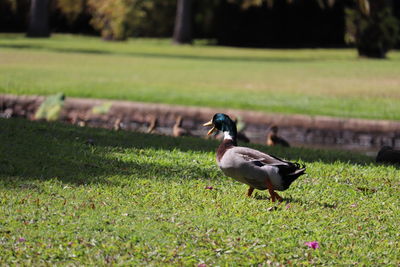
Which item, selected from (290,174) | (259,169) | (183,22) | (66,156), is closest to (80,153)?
(66,156)

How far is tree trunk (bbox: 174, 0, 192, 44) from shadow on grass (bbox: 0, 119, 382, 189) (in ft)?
101

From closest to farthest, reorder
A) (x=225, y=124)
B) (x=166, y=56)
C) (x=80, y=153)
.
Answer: (x=225, y=124) < (x=80, y=153) < (x=166, y=56)

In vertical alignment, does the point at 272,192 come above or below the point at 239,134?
above

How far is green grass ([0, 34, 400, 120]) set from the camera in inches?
726

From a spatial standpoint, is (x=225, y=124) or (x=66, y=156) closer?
(x=225, y=124)

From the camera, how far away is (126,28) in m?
44.3

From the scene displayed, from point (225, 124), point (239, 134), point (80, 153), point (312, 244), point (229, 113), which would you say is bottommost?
point (229, 113)

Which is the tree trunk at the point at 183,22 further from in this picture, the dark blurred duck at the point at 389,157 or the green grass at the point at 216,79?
the dark blurred duck at the point at 389,157

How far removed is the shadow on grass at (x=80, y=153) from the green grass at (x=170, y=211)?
21mm

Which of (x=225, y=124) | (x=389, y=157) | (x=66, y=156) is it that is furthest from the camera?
(x=389, y=157)

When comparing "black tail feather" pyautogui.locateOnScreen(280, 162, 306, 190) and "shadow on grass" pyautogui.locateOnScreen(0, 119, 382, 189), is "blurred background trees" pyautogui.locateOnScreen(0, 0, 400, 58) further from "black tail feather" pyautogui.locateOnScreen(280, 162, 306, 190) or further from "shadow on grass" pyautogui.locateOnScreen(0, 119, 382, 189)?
"black tail feather" pyautogui.locateOnScreen(280, 162, 306, 190)

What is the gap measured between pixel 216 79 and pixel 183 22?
19890 mm

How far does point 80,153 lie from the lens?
31.3ft

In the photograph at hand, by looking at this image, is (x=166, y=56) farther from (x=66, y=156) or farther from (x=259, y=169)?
(x=259, y=169)
